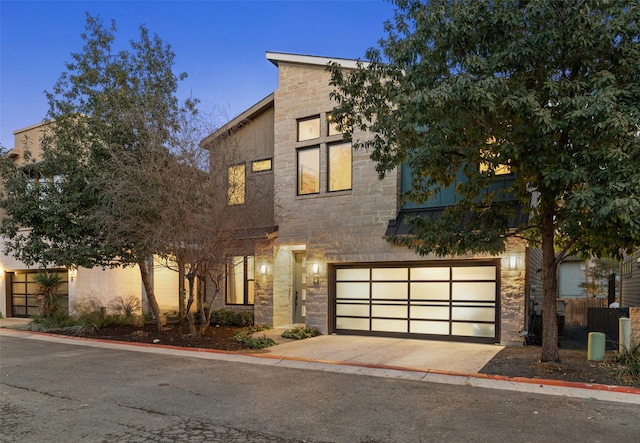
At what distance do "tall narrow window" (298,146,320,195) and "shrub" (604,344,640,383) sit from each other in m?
9.31

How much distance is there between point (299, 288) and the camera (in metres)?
16.6

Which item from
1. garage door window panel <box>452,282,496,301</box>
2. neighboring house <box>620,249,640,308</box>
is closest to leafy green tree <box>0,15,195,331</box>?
garage door window panel <box>452,282,496,301</box>

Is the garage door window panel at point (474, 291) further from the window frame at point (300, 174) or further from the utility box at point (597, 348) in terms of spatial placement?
the window frame at point (300, 174)

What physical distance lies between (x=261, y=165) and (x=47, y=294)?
10.6 metres

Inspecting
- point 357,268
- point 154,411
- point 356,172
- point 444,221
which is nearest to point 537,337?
point 444,221

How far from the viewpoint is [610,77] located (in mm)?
7164

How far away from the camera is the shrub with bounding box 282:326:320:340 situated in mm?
13524

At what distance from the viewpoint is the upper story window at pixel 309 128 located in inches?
605

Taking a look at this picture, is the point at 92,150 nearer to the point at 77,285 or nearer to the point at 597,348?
the point at 77,285

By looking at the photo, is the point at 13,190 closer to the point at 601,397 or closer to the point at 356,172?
the point at 356,172

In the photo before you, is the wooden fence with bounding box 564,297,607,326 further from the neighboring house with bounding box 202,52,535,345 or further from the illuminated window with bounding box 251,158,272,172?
the illuminated window with bounding box 251,158,272,172

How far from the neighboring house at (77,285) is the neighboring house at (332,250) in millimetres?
4074

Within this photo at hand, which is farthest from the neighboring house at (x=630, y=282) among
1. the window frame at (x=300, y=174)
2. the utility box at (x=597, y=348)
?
the window frame at (x=300, y=174)

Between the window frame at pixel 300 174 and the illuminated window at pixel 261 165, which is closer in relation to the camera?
the window frame at pixel 300 174
